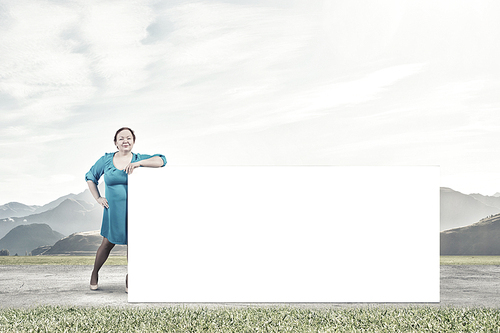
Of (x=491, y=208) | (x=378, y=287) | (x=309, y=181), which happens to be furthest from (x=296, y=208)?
(x=491, y=208)

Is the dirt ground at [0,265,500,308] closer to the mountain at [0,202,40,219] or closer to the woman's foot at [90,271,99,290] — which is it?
the woman's foot at [90,271,99,290]

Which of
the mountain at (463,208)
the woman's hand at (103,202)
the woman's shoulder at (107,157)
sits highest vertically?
the woman's shoulder at (107,157)

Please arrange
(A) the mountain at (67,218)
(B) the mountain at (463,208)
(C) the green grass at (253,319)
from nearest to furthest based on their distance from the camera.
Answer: (C) the green grass at (253,319), (B) the mountain at (463,208), (A) the mountain at (67,218)

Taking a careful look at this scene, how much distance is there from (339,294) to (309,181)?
52.7 inches

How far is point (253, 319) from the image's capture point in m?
3.85

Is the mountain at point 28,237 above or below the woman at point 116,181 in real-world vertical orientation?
below

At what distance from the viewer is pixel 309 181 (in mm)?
4594

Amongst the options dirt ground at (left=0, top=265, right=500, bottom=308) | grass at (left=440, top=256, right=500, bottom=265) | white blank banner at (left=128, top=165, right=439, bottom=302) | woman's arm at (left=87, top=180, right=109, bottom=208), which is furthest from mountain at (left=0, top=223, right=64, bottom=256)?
grass at (left=440, top=256, right=500, bottom=265)

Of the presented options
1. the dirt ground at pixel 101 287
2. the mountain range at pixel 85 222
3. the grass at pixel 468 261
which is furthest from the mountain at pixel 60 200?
the grass at pixel 468 261

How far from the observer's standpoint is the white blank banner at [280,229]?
15.1 feet

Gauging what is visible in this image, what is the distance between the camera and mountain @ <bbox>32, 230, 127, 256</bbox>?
12211 mm

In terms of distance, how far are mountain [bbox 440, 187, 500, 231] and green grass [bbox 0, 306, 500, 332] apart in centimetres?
995

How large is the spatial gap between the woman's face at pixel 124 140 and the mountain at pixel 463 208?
37.5ft

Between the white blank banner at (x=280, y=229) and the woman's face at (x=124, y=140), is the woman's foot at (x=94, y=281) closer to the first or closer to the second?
the white blank banner at (x=280, y=229)
